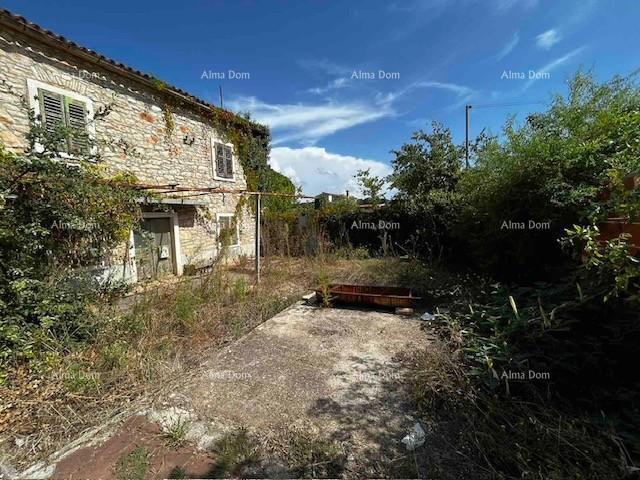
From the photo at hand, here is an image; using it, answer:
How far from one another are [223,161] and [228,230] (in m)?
2.47

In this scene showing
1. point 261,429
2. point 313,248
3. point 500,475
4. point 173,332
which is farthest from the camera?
point 313,248

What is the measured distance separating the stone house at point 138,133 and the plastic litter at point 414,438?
16.5 feet

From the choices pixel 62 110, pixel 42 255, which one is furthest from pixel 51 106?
pixel 42 255

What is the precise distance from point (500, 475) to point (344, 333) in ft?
8.56

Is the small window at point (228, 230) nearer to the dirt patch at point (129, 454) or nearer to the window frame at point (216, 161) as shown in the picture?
the window frame at point (216, 161)

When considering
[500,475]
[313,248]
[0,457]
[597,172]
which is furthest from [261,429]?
[313,248]

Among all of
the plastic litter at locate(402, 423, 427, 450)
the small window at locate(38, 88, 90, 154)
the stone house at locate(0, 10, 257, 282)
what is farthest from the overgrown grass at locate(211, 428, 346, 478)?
the small window at locate(38, 88, 90, 154)

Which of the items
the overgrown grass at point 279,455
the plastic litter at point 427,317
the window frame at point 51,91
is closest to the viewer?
the overgrown grass at point 279,455

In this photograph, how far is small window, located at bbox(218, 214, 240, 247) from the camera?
9.52 metres

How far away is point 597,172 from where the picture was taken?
11.1 ft

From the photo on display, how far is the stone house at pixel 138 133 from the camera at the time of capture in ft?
16.1

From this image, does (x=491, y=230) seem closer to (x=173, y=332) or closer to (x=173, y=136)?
(x=173, y=332)

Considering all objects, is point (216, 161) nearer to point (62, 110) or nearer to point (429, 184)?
point (62, 110)

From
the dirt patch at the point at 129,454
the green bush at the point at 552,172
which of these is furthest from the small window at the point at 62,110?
the green bush at the point at 552,172
